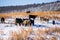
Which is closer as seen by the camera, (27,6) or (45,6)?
(45,6)

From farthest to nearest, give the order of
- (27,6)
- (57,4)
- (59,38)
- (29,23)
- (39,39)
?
1. (27,6)
2. (57,4)
3. (29,23)
4. (59,38)
5. (39,39)

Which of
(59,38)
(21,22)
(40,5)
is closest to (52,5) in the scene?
(40,5)

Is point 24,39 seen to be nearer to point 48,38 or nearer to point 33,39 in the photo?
point 33,39

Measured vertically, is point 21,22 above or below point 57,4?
below

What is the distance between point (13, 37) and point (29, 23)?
459 centimetres

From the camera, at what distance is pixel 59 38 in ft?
21.9

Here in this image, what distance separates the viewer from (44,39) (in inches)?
247

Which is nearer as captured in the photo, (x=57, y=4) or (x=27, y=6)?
(x=57, y=4)

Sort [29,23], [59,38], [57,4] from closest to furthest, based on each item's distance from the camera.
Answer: [59,38], [29,23], [57,4]

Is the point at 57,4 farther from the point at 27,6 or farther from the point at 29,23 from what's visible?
the point at 29,23

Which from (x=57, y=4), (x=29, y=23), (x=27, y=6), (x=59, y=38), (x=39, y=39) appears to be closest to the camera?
(x=39, y=39)

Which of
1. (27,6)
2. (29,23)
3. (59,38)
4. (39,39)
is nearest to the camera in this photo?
(39,39)

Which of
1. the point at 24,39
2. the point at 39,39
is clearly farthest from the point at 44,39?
the point at 24,39

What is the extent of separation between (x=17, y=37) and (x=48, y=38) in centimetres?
98
